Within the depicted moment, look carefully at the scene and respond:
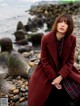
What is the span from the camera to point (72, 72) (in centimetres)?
525

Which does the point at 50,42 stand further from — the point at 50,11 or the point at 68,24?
the point at 50,11

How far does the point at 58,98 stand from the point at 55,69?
0.46 m

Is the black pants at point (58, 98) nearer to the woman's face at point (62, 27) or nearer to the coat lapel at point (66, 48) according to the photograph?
the coat lapel at point (66, 48)

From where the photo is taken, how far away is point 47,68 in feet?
16.8

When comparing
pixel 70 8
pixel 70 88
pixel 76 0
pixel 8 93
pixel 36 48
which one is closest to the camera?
pixel 70 88

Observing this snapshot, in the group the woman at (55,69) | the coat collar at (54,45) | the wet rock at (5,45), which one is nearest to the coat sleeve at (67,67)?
the woman at (55,69)

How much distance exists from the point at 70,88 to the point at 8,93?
2.33 meters

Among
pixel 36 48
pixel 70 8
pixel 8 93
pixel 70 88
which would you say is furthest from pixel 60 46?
pixel 70 8

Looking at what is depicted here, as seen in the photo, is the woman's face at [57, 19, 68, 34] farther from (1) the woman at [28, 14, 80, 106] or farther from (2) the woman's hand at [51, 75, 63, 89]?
(2) the woman's hand at [51, 75, 63, 89]

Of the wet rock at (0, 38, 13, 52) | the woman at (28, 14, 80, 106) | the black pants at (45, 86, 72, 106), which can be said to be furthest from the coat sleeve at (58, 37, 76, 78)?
the wet rock at (0, 38, 13, 52)

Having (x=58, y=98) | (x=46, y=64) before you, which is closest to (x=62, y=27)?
(x=46, y=64)

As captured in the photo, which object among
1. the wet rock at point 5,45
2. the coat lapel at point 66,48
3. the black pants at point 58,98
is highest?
the coat lapel at point 66,48

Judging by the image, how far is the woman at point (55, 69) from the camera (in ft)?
16.7

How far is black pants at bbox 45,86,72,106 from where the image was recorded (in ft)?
16.7
